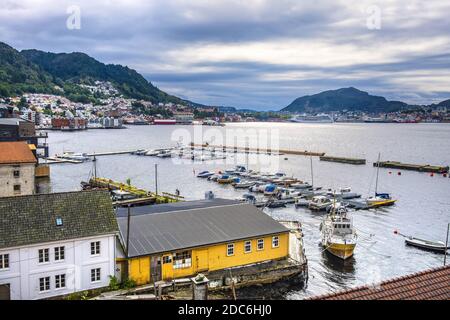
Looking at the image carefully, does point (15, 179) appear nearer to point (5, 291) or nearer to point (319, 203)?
point (5, 291)

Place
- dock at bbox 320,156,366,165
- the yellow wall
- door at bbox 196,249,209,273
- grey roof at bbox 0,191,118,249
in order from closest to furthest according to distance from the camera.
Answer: grey roof at bbox 0,191,118,249 < the yellow wall < door at bbox 196,249,209,273 < dock at bbox 320,156,366,165

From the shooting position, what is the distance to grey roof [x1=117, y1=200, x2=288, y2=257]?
2131 centimetres

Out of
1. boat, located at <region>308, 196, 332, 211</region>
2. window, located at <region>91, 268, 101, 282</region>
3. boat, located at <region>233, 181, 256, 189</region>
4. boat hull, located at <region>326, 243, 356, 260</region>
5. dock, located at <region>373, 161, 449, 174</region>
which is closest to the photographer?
window, located at <region>91, 268, 101, 282</region>

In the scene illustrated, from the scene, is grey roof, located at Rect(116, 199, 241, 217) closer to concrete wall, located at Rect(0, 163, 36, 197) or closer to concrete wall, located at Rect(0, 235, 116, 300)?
concrete wall, located at Rect(0, 235, 116, 300)

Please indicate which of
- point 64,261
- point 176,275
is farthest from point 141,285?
point 64,261

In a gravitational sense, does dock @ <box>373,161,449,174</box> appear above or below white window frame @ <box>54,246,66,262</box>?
below

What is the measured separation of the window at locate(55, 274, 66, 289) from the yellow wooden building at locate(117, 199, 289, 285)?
9.75ft

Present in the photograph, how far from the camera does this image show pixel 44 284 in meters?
18.2

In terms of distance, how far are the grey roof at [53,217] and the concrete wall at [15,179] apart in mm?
24109

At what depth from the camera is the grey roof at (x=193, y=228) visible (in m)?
21.3

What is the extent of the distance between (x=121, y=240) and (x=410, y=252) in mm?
21783

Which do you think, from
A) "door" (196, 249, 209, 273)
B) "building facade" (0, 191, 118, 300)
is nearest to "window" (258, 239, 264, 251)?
"door" (196, 249, 209, 273)

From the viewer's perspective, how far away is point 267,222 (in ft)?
82.4
